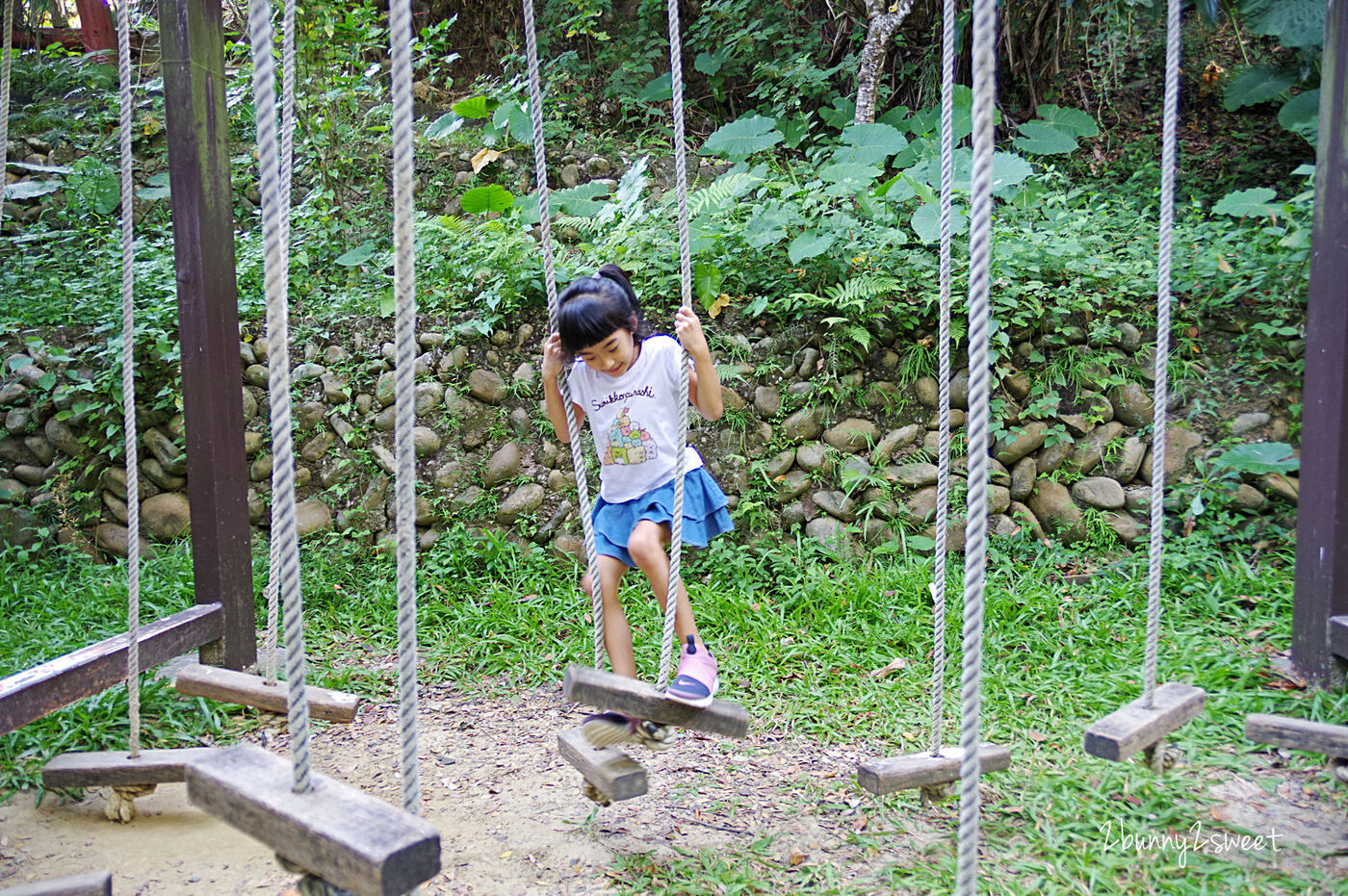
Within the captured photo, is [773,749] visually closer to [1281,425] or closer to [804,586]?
[804,586]

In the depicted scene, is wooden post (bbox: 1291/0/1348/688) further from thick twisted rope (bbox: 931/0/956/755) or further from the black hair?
the black hair

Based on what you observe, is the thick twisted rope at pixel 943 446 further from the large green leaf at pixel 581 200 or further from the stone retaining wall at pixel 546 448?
the large green leaf at pixel 581 200

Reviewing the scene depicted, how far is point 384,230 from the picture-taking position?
445 centimetres

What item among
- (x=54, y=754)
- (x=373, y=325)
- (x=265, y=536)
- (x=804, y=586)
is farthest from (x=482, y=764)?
(x=373, y=325)

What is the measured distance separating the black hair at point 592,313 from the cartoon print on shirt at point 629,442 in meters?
0.22

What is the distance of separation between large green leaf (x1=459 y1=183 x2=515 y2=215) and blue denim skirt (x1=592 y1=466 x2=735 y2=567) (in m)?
2.22

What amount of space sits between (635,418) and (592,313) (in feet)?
0.95

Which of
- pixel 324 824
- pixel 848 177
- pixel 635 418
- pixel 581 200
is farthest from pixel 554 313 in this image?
pixel 581 200

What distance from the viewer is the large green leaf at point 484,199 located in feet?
13.1


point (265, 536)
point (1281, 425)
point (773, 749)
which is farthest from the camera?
point (265, 536)

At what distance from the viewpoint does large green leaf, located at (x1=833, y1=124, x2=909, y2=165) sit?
13.4ft

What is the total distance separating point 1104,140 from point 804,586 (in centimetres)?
362

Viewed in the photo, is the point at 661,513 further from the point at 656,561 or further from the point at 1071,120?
the point at 1071,120

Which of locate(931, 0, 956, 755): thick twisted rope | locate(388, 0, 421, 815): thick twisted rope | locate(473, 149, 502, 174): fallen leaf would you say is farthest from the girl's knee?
locate(473, 149, 502, 174): fallen leaf
